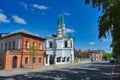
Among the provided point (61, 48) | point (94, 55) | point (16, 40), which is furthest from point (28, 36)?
point (94, 55)

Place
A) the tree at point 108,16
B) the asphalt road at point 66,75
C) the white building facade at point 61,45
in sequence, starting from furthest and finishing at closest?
the white building facade at point 61,45 < the asphalt road at point 66,75 < the tree at point 108,16

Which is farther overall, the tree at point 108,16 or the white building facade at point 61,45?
the white building facade at point 61,45

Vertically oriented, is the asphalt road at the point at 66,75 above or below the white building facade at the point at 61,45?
below

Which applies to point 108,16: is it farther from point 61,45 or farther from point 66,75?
point 61,45

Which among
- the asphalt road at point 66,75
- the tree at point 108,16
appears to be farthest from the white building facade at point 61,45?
the tree at point 108,16

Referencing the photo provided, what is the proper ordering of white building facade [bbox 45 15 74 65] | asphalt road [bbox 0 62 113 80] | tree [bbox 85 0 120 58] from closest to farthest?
tree [bbox 85 0 120 58], asphalt road [bbox 0 62 113 80], white building facade [bbox 45 15 74 65]

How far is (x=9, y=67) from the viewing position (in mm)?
36969

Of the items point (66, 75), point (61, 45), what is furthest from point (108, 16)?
point (61, 45)

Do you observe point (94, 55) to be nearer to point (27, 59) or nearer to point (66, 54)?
point (66, 54)

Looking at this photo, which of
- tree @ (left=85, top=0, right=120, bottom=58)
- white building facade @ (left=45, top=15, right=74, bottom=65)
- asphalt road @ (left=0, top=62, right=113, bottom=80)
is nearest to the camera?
tree @ (left=85, top=0, right=120, bottom=58)

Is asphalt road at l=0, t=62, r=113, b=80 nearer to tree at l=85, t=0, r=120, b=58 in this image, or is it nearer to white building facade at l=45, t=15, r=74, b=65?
tree at l=85, t=0, r=120, b=58

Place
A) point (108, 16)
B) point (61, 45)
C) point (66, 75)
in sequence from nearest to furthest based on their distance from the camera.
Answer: point (108, 16), point (66, 75), point (61, 45)

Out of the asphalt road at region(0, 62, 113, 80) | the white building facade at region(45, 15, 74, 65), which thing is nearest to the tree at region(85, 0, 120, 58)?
the asphalt road at region(0, 62, 113, 80)

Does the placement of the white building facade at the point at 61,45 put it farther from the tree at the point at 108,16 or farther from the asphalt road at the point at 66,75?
the tree at the point at 108,16
